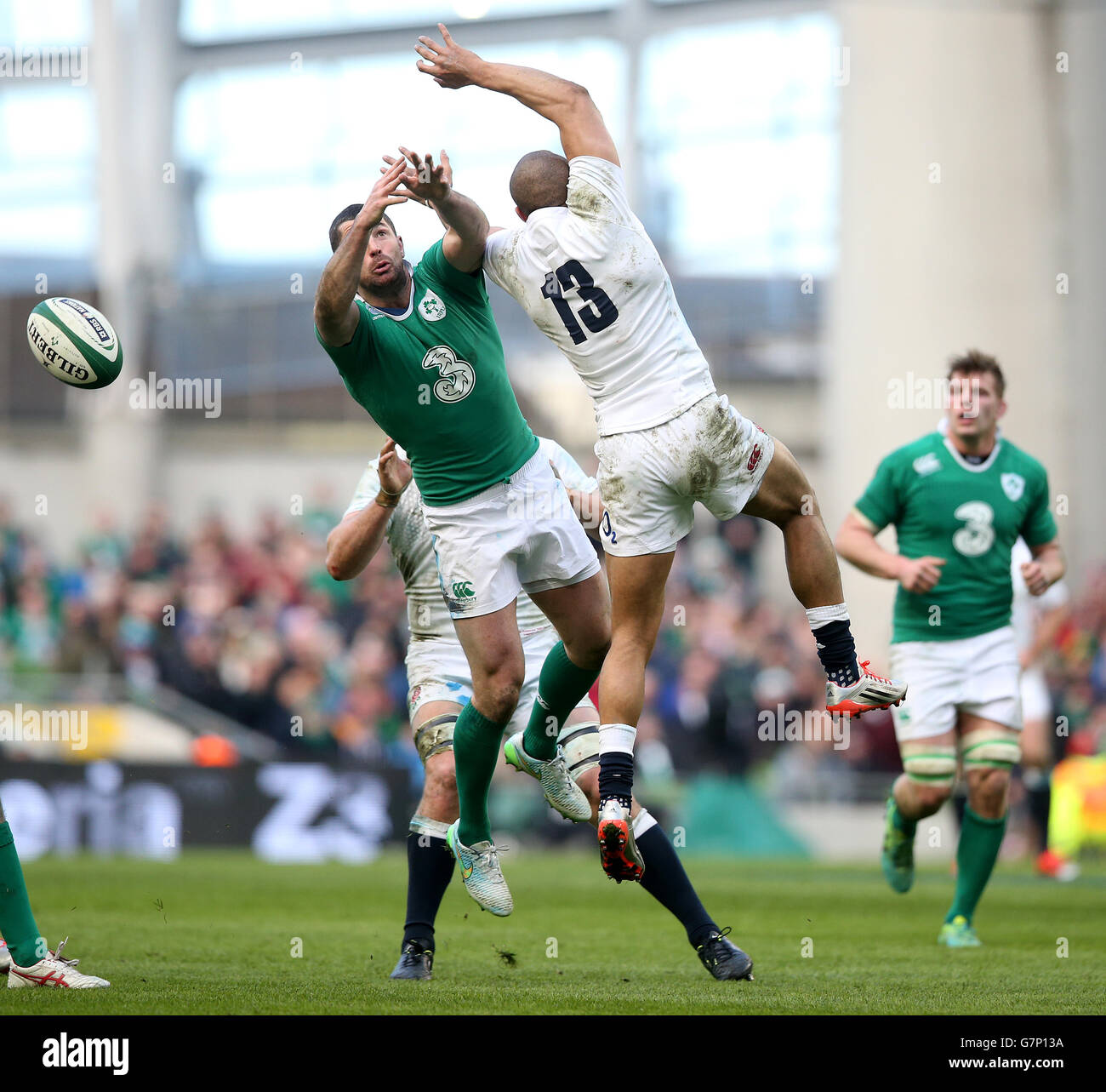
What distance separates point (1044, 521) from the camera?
9086 mm

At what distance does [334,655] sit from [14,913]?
37.3 feet

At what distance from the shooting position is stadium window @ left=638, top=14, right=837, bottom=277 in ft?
99.4

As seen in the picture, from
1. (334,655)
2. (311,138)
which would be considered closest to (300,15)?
(311,138)

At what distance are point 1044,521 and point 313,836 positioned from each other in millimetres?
8924

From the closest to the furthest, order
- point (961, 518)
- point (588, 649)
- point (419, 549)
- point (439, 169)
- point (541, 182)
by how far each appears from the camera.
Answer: point (439, 169)
point (541, 182)
point (588, 649)
point (419, 549)
point (961, 518)

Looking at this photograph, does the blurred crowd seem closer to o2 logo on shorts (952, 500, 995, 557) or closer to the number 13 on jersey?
o2 logo on shorts (952, 500, 995, 557)

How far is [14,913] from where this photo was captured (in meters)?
6.52

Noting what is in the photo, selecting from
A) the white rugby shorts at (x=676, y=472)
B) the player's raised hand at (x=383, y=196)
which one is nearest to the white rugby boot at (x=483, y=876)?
the white rugby shorts at (x=676, y=472)

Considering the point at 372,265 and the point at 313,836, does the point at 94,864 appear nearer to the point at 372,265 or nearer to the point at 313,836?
the point at 313,836

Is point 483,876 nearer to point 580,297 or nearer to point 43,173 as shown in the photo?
point 580,297

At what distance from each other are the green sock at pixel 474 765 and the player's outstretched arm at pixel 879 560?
2.50 meters

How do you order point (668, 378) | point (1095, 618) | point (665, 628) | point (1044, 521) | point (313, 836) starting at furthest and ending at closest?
point (665, 628) → point (1095, 618) → point (313, 836) → point (1044, 521) → point (668, 378)

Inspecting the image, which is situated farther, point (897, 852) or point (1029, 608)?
point (1029, 608)

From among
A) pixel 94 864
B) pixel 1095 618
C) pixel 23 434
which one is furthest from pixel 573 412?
pixel 94 864
